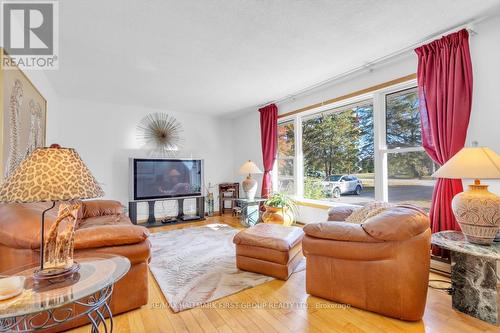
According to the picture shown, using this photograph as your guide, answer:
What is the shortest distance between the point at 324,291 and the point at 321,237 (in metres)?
0.46

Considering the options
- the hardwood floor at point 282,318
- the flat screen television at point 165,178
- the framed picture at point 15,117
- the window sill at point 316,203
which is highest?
the framed picture at point 15,117

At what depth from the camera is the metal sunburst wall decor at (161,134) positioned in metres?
4.88

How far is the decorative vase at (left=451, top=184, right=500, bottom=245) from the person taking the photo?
168 centimetres

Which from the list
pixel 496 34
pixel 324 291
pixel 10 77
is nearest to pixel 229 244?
pixel 324 291

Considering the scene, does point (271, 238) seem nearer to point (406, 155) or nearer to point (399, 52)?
point (406, 155)

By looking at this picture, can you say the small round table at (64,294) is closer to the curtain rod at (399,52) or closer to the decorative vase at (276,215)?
the decorative vase at (276,215)

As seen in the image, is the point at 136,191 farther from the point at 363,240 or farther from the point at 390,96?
the point at 390,96

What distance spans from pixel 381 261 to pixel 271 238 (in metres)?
0.99

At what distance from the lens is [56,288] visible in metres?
1.09

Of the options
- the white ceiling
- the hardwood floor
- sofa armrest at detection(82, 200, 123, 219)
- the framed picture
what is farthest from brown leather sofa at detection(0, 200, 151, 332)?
sofa armrest at detection(82, 200, 123, 219)

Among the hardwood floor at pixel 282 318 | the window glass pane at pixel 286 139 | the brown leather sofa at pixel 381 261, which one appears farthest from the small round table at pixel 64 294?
the window glass pane at pixel 286 139

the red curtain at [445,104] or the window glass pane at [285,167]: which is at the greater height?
the red curtain at [445,104]

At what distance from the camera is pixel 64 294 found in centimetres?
104

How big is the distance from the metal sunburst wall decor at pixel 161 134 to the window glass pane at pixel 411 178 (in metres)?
4.07
